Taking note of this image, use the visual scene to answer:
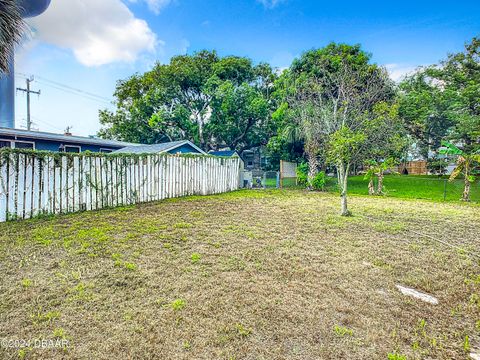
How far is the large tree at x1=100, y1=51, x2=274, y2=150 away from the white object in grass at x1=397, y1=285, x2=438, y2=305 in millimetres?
16031

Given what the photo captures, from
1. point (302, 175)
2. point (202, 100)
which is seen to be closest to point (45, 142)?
point (202, 100)

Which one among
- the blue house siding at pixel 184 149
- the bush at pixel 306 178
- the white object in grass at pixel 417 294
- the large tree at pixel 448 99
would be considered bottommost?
the white object in grass at pixel 417 294

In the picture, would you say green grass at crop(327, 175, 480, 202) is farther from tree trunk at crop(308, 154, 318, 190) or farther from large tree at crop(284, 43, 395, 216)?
large tree at crop(284, 43, 395, 216)

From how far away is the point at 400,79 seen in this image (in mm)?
18391

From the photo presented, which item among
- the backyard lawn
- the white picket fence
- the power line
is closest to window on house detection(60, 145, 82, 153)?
the white picket fence

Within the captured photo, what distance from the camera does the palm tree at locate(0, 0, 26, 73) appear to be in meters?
3.22

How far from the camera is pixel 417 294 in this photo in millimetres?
2732

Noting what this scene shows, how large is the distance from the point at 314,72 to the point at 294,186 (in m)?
6.31

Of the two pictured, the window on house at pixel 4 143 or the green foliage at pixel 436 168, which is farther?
the green foliage at pixel 436 168

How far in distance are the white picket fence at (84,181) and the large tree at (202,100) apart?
9.63m

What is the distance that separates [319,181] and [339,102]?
4.96m

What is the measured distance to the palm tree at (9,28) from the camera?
3.22 meters

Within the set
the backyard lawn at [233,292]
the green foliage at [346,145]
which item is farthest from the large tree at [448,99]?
the backyard lawn at [233,292]

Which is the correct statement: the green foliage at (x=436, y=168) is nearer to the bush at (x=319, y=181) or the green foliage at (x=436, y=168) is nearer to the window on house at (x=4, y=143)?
the bush at (x=319, y=181)
